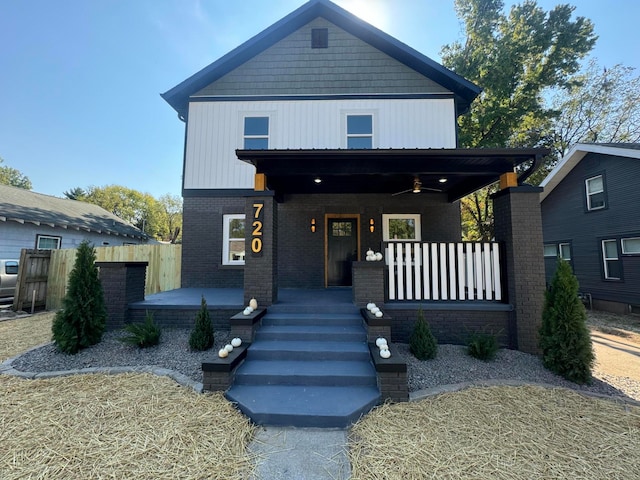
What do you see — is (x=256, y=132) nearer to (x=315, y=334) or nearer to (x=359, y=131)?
(x=359, y=131)

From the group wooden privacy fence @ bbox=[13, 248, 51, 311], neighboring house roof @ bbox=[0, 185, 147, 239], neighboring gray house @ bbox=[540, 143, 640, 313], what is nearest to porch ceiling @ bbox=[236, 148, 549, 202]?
neighboring gray house @ bbox=[540, 143, 640, 313]

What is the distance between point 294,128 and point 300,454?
776cm

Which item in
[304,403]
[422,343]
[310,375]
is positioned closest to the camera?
[304,403]

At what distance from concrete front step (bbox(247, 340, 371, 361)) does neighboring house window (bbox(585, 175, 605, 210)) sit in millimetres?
12445

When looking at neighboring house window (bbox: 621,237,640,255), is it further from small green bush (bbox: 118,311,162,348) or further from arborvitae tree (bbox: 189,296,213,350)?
small green bush (bbox: 118,311,162,348)

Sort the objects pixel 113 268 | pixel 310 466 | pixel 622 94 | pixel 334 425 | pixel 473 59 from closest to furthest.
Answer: pixel 310 466, pixel 334 425, pixel 113 268, pixel 473 59, pixel 622 94

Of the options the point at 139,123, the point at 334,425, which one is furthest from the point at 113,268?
the point at 139,123

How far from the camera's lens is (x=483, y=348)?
4.21 metres

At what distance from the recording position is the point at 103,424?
2701 millimetres

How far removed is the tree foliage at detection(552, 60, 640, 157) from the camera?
15461mm

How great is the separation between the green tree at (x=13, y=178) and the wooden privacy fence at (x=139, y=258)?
1387 inches

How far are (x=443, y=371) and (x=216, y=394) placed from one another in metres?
3.03

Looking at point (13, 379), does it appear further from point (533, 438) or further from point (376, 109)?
point (376, 109)

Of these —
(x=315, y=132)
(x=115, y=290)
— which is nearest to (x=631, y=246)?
(x=315, y=132)
